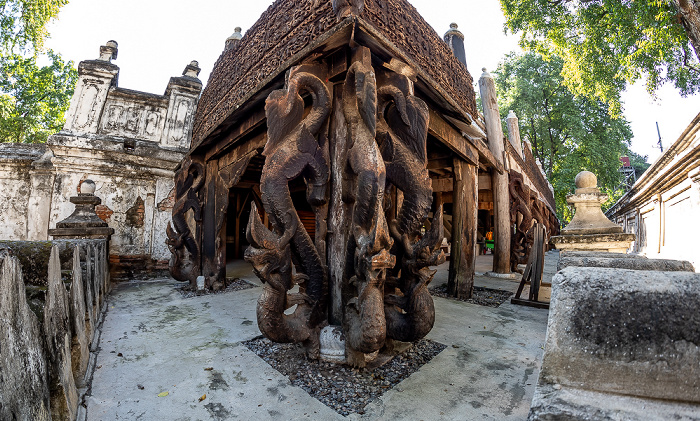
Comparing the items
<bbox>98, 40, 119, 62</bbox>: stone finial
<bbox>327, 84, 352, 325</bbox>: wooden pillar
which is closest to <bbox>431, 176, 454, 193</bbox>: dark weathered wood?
<bbox>327, 84, 352, 325</bbox>: wooden pillar

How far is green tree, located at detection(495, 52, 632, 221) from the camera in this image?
16.3m

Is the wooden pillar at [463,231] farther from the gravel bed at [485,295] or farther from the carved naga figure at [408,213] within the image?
the carved naga figure at [408,213]

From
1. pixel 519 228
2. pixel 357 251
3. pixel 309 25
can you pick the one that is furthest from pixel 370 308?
pixel 519 228

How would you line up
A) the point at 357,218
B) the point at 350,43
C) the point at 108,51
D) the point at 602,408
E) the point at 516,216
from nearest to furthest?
the point at 602,408
the point at 357,218
the point at 350,43
the point at 516,216
the point at 108,51

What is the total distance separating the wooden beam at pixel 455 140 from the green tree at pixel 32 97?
758 inches

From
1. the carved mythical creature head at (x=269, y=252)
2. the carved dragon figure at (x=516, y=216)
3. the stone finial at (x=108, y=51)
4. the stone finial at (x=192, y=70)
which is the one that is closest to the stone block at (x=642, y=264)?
the carved mythical creature head at (x=269, y=252)

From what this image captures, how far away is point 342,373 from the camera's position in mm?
2129

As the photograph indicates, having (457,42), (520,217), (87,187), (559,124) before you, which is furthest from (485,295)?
(559,124)

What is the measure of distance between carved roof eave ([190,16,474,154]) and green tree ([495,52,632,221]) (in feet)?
53.1

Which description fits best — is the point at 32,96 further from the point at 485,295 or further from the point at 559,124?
the point at 559,124

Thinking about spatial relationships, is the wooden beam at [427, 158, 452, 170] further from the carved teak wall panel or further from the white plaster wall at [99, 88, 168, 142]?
the white plaster wall at [99, 88, 168, 142]

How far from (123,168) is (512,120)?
1056cm

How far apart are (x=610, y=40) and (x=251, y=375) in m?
10.2

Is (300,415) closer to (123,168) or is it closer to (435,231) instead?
(435,231)
